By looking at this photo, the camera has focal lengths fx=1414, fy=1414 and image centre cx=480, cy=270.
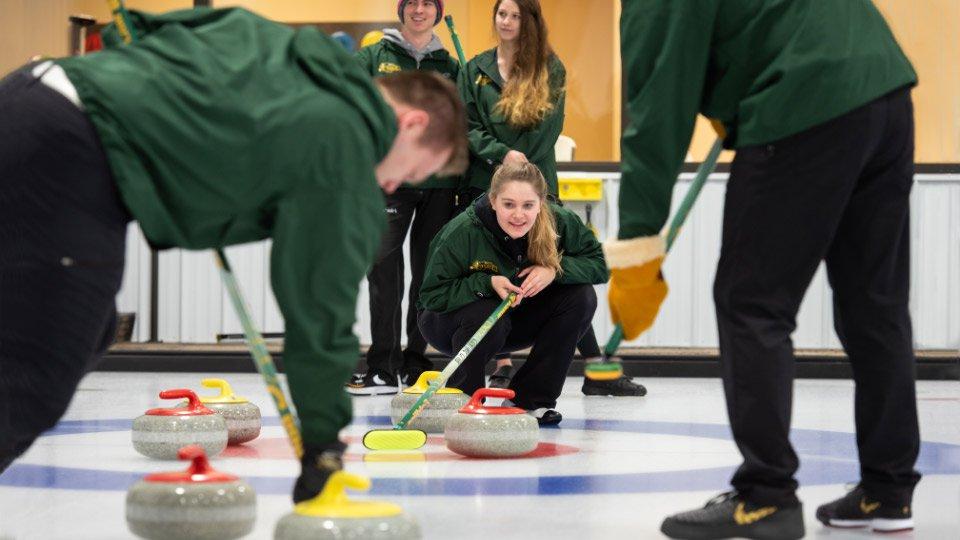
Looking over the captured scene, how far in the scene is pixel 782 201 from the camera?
2.37 metres

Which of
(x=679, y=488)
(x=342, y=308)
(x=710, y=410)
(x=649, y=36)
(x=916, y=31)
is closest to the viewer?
(x=342, y=308)

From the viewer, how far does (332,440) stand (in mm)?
2031

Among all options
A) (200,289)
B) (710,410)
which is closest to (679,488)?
(710,410)

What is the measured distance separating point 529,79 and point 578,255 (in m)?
0.85

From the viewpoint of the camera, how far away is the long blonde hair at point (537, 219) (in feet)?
14.3

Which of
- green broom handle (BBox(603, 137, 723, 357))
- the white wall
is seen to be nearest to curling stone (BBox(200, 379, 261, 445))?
green broom handle (BBox(603, 137, 723, 357))

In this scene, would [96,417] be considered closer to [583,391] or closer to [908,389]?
[583,391]

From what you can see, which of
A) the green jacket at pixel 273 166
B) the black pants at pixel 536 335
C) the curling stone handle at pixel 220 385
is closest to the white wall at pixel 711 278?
the black pants at pixel 536 335

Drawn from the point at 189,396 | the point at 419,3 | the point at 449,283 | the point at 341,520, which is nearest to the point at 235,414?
the point at 189,396

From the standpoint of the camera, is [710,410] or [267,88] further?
[710,410]

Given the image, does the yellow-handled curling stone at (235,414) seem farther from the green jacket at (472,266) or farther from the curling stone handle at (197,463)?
the curling stone handle at (197,463)

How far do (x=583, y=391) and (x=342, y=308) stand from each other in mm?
3629

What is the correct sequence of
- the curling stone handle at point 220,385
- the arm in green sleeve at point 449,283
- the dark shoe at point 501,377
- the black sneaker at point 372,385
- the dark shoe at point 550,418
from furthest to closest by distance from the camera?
1. the black sneaker at point 372,385
2. the dark shoe at point 501,377
3. the arm in green sleeve at point 449,283
4. the dark shoe at point 550,418
5. the curling stone handle at point 220,385

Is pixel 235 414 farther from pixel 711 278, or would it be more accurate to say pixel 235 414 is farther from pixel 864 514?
pixel 711 278
